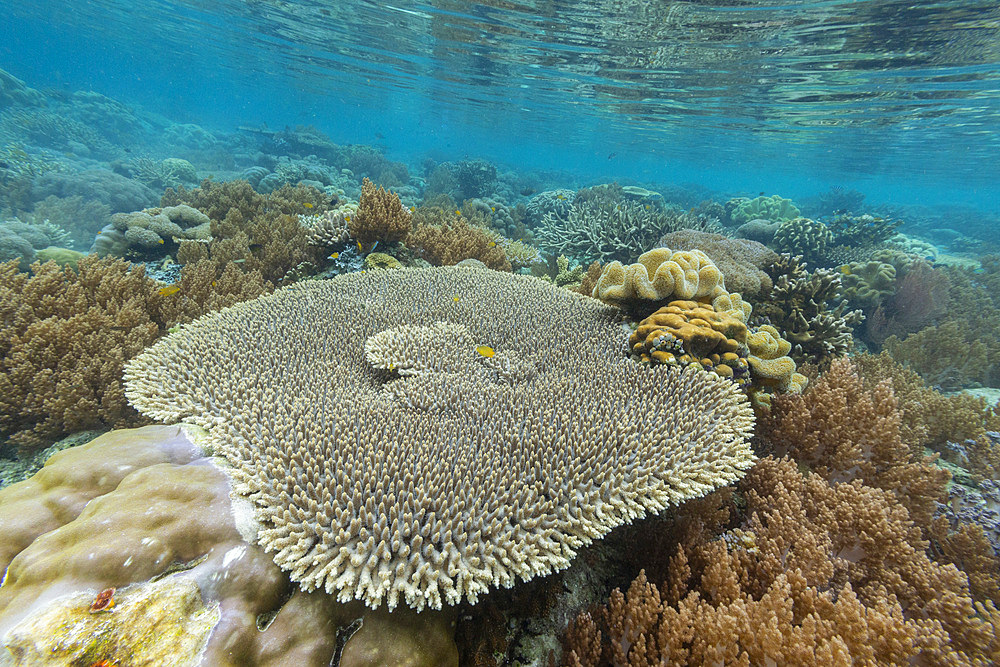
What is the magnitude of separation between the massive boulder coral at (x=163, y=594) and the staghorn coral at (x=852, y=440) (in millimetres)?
3502

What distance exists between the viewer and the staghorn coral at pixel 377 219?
679cm

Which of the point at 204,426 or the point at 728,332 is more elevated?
the point at 728,332

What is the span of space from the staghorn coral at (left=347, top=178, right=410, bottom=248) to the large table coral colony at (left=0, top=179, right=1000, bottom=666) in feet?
6.42

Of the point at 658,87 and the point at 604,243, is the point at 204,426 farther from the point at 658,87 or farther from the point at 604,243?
the point at 658,87

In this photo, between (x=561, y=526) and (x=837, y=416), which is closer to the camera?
(x=561, y=526)

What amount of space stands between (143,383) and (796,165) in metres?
65.2

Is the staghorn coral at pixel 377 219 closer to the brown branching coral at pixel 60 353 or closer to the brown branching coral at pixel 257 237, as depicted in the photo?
the brown branching coral at pixel 257 237

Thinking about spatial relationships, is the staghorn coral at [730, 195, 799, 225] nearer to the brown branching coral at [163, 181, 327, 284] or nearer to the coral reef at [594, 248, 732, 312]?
the coral reef at [594, 248, 732, 312]

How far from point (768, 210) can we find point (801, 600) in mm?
19832

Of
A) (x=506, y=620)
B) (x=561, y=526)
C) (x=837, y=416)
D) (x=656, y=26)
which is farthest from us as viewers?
(x=656, y=26)

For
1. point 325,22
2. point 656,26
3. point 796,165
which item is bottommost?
point 796,165

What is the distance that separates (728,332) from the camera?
156 inches

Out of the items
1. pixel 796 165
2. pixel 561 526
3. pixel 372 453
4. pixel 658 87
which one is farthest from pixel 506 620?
pixel 796 165

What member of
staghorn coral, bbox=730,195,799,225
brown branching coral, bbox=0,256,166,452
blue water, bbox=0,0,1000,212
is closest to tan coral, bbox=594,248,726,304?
brown branching coral, bbox=0,256,166,452
